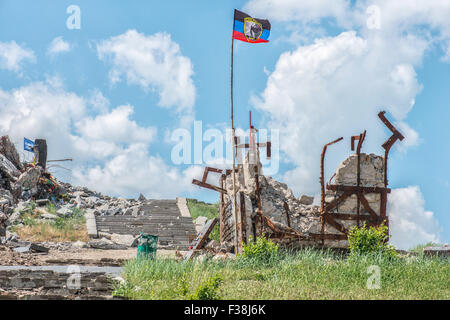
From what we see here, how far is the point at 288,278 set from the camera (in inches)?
380

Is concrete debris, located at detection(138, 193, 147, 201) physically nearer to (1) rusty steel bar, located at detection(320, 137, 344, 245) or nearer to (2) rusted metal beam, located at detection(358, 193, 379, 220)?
(1) rusty steel bar, located at detection(320, 137, 344, 245)

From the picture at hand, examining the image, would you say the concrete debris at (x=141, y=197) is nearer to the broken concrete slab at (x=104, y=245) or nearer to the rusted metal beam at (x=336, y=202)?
the broken concrete slab at (x=104, y=245)

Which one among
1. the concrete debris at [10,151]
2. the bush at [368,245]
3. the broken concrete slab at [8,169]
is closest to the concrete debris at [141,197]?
the concrete debris at [10,151]

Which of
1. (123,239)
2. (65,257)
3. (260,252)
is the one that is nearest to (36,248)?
(65,257)

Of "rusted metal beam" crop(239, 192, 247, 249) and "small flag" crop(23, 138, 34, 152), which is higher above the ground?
"small flag" crop(23, 138, 34, 152)

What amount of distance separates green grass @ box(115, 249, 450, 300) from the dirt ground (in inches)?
115

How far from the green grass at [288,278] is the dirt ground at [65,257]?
9.59ft

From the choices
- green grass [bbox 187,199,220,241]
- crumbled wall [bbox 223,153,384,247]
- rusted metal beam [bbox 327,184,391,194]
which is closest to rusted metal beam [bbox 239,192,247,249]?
crumbled wall [bbox 223,153,384,247]

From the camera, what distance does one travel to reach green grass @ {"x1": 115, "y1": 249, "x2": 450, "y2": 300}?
8.12 meters

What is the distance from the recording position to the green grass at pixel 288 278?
812 centimetres

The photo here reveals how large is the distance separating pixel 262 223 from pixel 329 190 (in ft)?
7.67

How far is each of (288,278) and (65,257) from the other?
8056 mm
